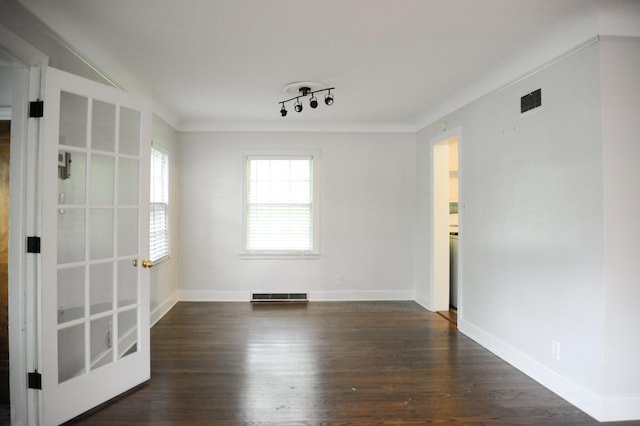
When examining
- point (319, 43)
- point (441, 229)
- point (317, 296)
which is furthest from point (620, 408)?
point (317, 296)

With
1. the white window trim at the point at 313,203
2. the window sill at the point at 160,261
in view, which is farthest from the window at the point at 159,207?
the white window trim at the point at 313,203

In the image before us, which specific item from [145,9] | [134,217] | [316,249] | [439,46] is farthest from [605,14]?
[316,249]

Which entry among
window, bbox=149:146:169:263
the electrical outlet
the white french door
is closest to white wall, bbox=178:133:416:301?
window, bbox=149:146:169:263

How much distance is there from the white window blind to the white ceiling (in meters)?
1.28

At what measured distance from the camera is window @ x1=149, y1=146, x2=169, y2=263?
165 inches

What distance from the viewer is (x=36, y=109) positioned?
2.10 meters

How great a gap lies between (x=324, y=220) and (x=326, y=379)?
2.70m

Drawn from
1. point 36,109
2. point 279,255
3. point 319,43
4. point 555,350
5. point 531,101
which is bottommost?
point 555,350

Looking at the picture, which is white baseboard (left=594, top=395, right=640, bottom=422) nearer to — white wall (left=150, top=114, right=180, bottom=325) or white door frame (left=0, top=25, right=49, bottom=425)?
white door frame (left=0, top=25, right=49, bottom=425)

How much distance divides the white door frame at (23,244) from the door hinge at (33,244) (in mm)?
29

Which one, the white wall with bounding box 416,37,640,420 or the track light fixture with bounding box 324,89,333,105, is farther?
the track light fixture with bounding box 324,89,333,105

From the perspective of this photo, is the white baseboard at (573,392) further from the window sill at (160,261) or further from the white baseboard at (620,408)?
the window sill at (160,261)

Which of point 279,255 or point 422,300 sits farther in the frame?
point 279,255

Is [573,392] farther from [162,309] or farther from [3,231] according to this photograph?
[3,231]
